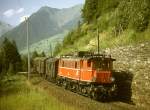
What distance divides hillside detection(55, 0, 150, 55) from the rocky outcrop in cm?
117

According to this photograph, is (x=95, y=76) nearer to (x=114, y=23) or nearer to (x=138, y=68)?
(x=138, y=68)

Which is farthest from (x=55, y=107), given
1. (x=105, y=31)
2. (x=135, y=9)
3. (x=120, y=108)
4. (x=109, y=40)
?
(x=105, y=31)

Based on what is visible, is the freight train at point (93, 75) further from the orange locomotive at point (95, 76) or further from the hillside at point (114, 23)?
the hillside at point (114, 23)

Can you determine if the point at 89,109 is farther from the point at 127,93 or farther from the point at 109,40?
the point at 109,40

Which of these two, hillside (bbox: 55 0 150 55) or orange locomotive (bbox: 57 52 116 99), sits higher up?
hillside (bbox: 55 0 150 55)

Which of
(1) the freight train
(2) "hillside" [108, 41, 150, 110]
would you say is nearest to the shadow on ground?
(2) "hillside" [108, 41, 150, 110]

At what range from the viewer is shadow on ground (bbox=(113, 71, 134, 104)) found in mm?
31366

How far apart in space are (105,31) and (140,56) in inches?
1099

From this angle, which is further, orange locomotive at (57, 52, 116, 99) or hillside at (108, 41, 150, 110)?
orange locomotive at (57, 52, 116, 99)

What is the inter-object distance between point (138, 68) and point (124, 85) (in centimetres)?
346

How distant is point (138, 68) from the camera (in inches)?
1164

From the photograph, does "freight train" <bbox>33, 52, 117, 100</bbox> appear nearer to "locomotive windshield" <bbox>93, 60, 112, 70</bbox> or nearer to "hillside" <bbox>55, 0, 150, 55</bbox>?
"locomotive windshield" <bbox>93, 60, 112, 70</bbox>

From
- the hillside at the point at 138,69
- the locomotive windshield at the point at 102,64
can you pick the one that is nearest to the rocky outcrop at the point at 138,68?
the hillside at the point at 138,69

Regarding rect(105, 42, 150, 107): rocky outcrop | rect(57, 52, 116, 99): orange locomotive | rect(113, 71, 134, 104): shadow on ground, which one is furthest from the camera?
rect(57, 52, 116, 99): orange locomotive
